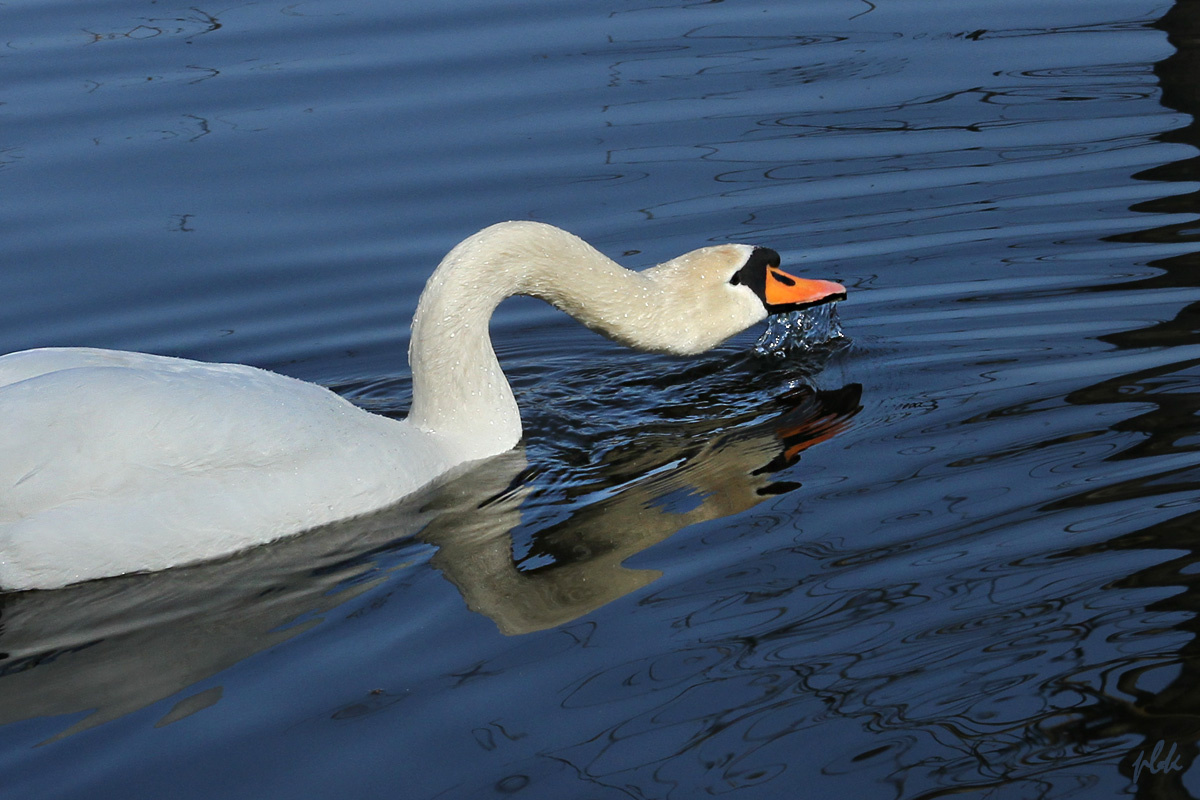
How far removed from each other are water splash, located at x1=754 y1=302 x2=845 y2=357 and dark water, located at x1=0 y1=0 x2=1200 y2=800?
0.35 ft

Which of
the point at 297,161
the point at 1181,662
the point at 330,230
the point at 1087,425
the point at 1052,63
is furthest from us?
the point at 1052,63

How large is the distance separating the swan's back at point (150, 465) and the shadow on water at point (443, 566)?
10cm

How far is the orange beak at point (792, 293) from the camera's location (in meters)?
6.58

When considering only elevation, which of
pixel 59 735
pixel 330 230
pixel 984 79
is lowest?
pixel 59 735

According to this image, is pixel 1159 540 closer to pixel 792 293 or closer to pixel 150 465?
pixel 792 293

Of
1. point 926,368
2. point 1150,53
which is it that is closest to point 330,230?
point 926,368

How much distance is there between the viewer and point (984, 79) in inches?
388

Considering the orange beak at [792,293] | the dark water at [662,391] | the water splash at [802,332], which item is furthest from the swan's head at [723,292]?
the water splash at [802,332]

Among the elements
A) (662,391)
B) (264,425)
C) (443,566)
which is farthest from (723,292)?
(264,425)

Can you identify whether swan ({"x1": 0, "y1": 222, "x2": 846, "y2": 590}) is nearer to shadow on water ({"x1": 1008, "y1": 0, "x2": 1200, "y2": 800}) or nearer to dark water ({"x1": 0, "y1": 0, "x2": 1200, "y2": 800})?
dark water ({"x1": 0, "y1": 0, "x2": 1200, "y2": 800})

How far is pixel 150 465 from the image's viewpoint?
205 inches

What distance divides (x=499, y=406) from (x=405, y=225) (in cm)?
246

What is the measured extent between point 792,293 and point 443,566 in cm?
219

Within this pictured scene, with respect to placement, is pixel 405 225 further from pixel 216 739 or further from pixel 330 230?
pixel 216 739
